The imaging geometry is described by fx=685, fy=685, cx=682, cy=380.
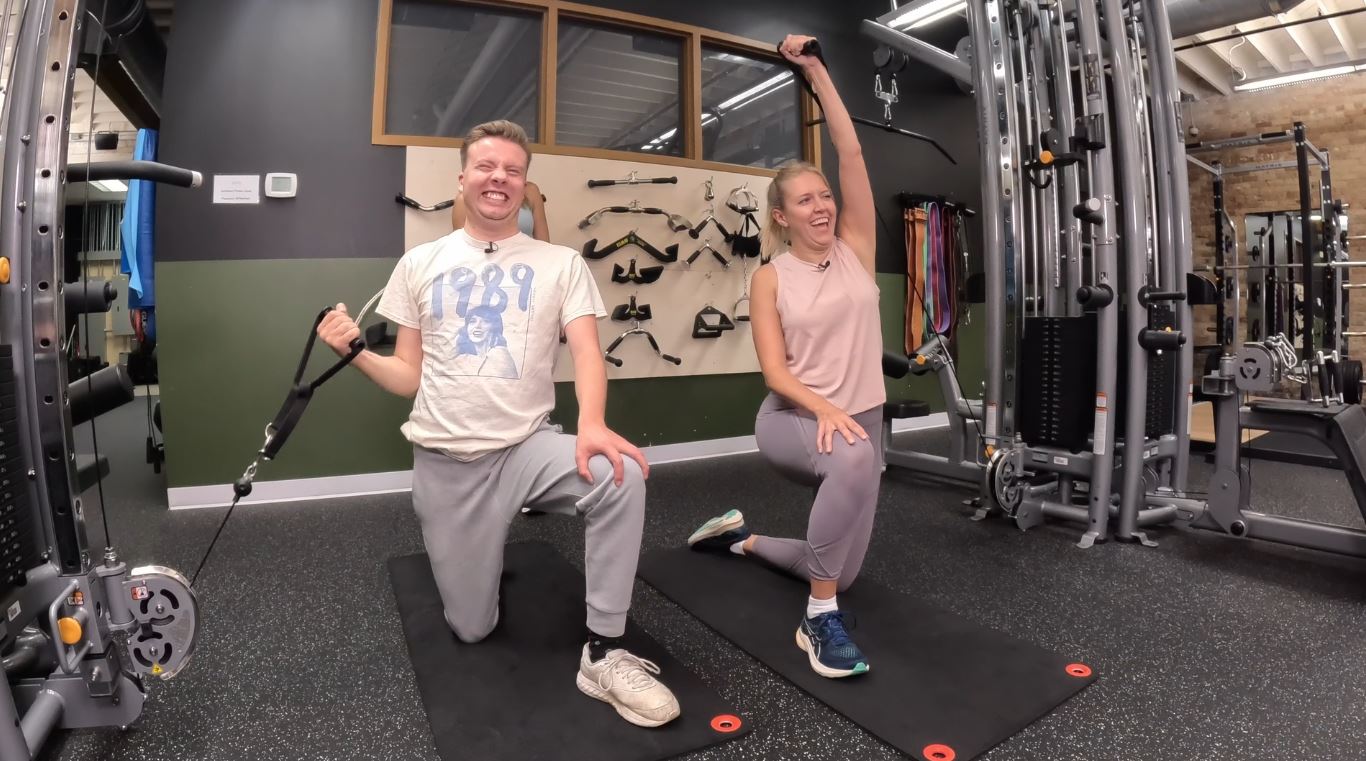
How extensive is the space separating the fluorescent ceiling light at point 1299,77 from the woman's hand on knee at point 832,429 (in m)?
8.07

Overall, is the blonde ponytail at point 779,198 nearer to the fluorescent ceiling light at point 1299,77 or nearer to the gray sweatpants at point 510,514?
the gray sweatpants at point 510,514

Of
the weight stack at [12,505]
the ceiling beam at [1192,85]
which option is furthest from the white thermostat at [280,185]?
the ceiling beam at [1192,85]

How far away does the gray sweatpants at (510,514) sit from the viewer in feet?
5.02

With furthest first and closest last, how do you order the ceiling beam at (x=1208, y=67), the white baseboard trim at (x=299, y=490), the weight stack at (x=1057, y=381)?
the ceiling beam at (x=1208, y=67) < the white baseboard trim at (x=299, y=490) < the weight stack at (x=1057, y=381)

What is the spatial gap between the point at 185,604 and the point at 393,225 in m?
2.61

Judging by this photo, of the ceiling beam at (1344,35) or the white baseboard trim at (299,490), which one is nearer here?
the white baseboard trim at (299,490)

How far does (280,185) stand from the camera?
3.41m

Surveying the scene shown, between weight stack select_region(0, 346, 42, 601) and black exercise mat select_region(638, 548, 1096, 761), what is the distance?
152cm

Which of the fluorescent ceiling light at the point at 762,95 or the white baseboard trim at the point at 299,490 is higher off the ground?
the fluorescent ceiling light at the point at 762,95

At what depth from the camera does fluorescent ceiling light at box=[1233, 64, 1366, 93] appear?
6566 mm

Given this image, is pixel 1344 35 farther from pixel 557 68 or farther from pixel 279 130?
pixel 279 130

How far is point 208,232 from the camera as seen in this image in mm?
3354

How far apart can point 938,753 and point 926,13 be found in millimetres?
4776

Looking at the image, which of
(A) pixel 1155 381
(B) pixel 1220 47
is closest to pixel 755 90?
(A) pixel 1155 381
